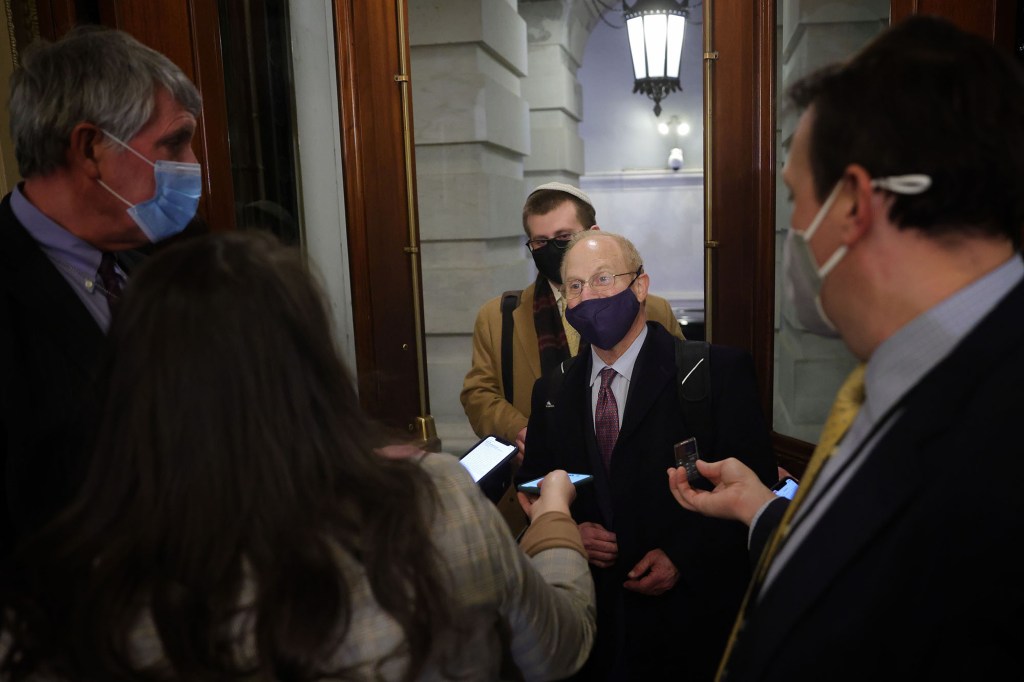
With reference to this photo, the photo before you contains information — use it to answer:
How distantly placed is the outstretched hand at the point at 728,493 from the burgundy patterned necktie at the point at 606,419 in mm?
415

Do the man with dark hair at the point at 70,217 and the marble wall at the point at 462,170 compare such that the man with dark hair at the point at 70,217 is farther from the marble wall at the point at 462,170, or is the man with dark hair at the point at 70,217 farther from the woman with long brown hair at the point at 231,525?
the marble wall at the point at 462,170

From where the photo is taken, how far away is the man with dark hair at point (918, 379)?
929 mm

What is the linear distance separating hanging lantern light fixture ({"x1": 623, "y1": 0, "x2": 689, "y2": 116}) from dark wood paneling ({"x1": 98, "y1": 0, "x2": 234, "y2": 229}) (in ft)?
11.3

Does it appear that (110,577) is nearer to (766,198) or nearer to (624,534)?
(624,534)

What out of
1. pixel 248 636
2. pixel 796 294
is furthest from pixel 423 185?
pixel 248 636

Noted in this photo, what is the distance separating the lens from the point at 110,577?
0.93 m

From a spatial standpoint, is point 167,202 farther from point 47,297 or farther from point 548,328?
point 548,328

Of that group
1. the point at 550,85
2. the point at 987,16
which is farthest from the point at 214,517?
the point at 550,85

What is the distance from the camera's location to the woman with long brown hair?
3.11ft

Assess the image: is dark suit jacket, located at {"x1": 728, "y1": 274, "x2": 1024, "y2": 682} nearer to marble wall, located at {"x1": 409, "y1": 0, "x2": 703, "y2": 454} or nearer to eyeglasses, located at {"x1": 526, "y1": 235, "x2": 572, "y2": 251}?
eyeglasses, located at {"x1": 526, "y1": 235, "x2": 572, "y2": 251}

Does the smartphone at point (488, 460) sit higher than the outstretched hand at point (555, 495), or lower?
lower

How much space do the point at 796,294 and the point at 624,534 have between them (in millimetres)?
1029

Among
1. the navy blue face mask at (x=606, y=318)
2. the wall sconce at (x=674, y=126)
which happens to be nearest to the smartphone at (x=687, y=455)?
the navy blue face mask at (x=606, y=318)

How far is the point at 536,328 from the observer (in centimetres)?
307
